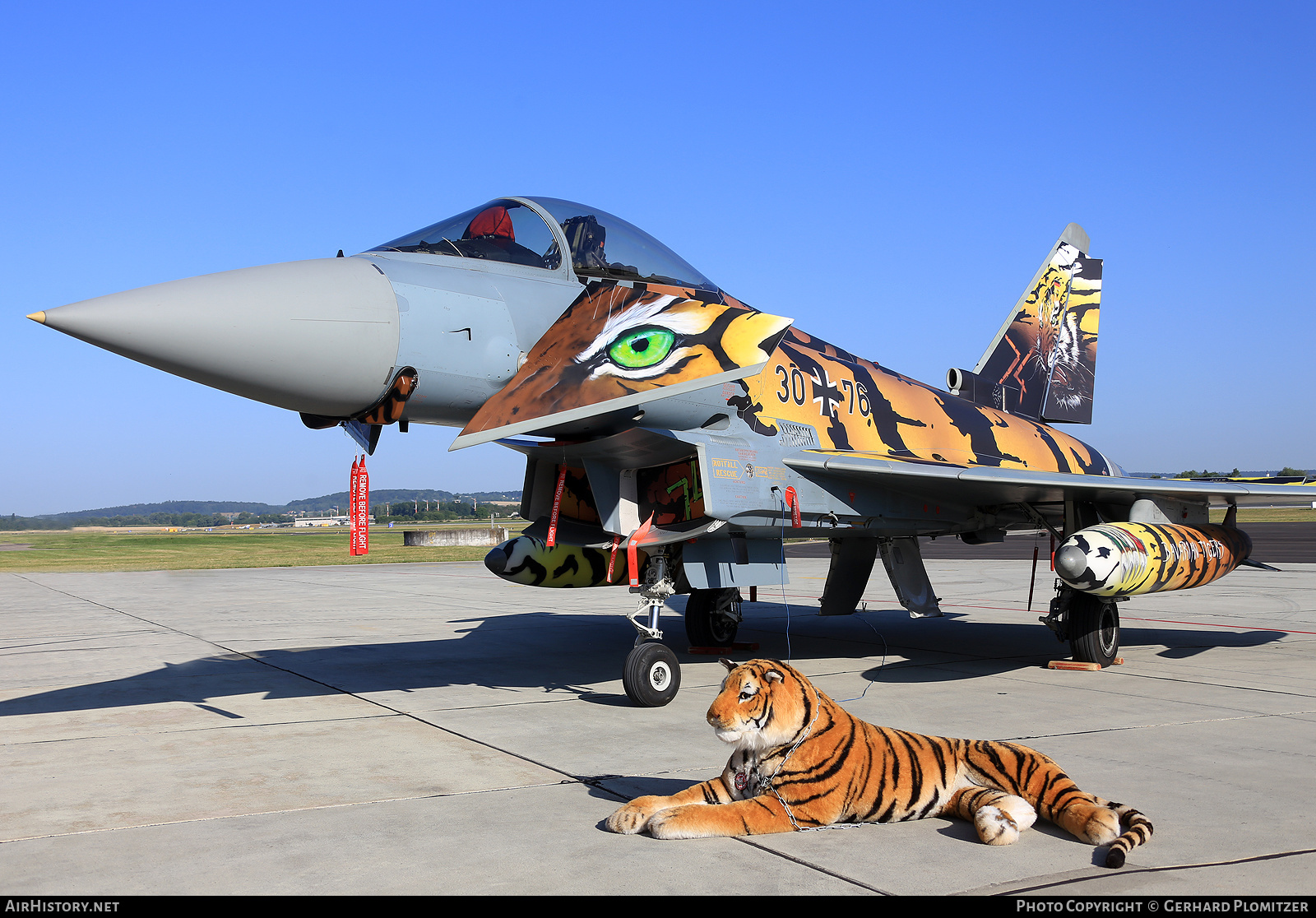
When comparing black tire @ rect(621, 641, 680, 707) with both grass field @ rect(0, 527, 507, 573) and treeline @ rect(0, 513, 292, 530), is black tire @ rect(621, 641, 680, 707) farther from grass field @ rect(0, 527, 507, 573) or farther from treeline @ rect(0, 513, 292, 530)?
treeline @ rect(0, 513, 292, 530)

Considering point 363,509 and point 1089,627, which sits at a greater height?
point 363,509

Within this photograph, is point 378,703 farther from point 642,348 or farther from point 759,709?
point 759,709

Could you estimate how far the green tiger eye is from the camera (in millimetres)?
6070

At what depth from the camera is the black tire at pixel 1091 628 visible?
868 centimetres

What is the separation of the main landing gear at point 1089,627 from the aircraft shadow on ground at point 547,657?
1.29 ft

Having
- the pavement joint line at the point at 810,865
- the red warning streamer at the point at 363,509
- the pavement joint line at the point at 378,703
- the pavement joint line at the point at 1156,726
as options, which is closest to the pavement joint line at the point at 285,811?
the pavement joint line at the point at 378,703

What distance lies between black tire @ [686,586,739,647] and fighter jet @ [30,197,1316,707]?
0.03 meters

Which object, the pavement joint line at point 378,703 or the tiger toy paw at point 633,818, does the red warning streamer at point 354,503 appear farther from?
the tiger toy paw at point 633,818

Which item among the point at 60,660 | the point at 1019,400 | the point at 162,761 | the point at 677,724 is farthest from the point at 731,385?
Answer: the point at 60,660

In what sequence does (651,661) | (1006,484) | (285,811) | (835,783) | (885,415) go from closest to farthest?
(835,783), (285,811), (651,661), (1006,484), (885,415)

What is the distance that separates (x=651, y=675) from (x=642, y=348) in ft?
7.45

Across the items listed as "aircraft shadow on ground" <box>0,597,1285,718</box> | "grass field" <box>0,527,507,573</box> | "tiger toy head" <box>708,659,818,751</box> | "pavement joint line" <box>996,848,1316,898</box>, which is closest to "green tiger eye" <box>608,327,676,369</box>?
"aircraft shadow on ground" <box>0,597,1285,718</box>

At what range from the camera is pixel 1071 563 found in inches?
289

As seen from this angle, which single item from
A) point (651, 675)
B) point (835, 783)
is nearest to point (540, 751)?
point (651, 675)
